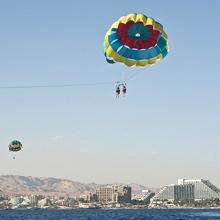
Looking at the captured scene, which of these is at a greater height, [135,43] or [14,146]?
[135,43]

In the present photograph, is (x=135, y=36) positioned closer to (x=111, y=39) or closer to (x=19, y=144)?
(x=111, y=39)

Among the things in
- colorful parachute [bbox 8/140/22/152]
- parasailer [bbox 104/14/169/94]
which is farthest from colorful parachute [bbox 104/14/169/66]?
colorful parachute [bbox 8/140/22/152]

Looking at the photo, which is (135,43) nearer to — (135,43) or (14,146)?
(135,43)

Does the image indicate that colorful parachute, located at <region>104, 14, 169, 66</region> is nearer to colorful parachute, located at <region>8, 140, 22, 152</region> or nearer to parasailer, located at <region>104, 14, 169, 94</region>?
parasailer, located at <region>104, 14, 169, 94</region>

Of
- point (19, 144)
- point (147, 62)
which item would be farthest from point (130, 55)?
point (19, 144)

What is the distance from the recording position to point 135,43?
62781 millimetres

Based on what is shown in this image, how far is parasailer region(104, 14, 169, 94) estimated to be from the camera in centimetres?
6212

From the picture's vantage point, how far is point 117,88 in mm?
63469

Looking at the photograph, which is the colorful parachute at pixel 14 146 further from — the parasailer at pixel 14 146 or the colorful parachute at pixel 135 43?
the colorful parachute at pixel 135 43

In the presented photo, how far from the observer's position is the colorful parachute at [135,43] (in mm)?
62125

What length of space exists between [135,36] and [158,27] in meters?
2.66

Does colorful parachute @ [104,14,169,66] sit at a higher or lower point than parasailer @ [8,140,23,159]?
higher

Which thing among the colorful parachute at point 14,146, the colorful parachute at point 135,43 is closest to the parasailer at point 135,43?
the colorful parachute at point 135,43

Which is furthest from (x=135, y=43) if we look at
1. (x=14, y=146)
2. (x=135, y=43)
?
(x=14, y=146)
